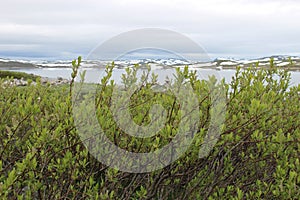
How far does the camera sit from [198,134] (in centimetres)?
302

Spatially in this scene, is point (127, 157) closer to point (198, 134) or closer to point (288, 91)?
point (198, 134)

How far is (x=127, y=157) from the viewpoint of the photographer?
301cm

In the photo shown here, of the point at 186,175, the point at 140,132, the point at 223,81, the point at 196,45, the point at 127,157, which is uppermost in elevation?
the point at 196,45

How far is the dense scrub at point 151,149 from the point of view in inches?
115

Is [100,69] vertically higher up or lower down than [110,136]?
higher up

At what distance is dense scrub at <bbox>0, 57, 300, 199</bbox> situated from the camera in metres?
2.93

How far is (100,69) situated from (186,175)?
50.0 inches

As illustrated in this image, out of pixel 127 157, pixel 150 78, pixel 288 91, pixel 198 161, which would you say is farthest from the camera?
pixel 288 91

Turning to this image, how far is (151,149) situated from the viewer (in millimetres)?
2988

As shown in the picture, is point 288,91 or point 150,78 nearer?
point 150,78

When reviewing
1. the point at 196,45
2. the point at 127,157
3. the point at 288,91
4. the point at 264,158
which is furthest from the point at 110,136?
the point at 288,91

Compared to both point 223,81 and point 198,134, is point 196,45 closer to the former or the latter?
point 223,81

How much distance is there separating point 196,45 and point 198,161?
3.43ft

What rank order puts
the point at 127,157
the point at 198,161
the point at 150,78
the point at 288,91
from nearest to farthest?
1. the point at 127,157
2. the point at 198,161
3. the point at 150,78
4. the point at 288,91
